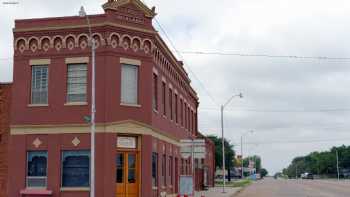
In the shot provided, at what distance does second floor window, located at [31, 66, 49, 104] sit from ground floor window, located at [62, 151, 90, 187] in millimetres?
3035

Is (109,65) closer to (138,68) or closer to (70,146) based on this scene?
(138,68)

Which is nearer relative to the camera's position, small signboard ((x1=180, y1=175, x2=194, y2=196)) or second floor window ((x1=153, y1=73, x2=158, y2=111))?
small signboard ((x1=180, y1=175, x2=194, y2=196))

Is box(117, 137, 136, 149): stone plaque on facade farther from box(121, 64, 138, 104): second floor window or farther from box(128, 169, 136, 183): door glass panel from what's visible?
box(121, 64, 138, 104): second floor window

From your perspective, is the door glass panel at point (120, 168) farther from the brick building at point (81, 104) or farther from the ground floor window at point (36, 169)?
the ground floor window at point (36, 169)

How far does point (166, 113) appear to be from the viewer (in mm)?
32750

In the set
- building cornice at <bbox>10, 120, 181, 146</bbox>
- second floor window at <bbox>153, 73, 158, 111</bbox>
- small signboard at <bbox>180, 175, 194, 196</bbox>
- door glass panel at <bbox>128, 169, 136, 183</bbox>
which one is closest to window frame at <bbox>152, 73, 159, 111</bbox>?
second floor window at <bbox>153, 73, 158, 111</bbox>

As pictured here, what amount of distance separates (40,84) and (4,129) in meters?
3.24

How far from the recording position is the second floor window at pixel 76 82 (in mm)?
26531

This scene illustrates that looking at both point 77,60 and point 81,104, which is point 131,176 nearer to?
point 81,104

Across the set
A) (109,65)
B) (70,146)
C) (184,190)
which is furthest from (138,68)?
(184,190)

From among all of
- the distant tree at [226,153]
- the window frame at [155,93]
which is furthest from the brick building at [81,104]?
the distant tree at [226,153]

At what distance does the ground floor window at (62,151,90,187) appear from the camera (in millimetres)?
25875

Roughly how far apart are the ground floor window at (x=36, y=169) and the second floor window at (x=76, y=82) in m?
3.08

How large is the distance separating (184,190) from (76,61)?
27.6ft
